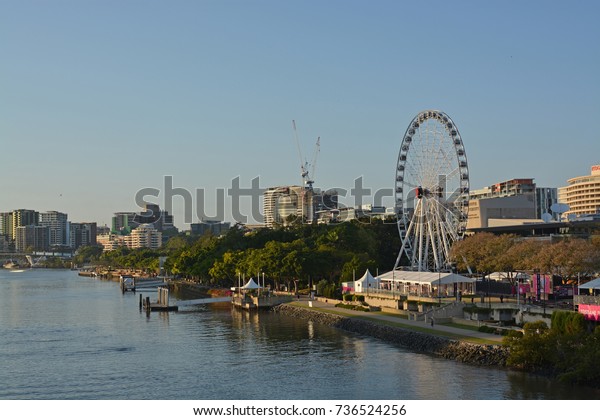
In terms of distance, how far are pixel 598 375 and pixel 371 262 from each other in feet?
239

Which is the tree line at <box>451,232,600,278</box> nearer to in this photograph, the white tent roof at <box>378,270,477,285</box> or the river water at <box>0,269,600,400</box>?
the white tent roof at <box>378,270,477,285</box>

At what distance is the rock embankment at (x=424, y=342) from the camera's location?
56.8m

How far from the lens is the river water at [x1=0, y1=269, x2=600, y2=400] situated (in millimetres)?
50062

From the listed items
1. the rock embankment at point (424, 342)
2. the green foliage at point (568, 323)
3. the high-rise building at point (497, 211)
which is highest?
the high-rise building at point (497, 211)

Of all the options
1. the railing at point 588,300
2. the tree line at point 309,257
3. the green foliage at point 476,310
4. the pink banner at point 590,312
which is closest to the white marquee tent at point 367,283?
the tree line at point 309,257

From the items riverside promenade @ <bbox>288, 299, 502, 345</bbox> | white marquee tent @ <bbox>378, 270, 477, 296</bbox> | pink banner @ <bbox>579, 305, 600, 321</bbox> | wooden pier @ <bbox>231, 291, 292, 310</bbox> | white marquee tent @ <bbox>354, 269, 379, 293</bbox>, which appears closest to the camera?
pink banner @ <bbox>579, 305, 600, 321</bbox>

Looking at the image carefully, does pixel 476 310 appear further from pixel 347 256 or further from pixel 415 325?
pixel 347 256

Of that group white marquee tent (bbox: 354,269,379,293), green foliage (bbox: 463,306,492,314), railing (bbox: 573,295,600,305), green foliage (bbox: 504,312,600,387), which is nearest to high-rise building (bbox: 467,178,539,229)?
white marquee tent (bbox: 354,269,379,293)

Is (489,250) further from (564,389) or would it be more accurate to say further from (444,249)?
(564,389)

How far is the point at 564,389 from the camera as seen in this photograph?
4728cm

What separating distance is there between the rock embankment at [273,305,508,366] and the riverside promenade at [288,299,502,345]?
3.18 ft

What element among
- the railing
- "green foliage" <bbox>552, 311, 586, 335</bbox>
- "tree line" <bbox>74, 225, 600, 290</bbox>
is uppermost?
"tree line" <bbox>74, 225, 600, 290</bbox>

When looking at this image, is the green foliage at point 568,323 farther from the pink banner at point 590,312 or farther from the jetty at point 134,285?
the jetty at point 134,285

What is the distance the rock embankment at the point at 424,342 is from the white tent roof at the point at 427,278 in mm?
10297
